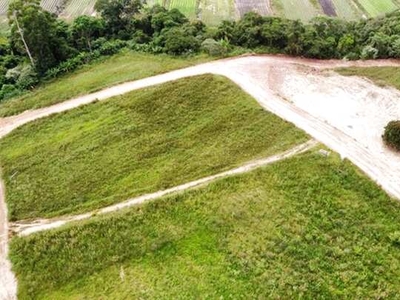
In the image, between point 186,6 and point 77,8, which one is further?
point 186,6

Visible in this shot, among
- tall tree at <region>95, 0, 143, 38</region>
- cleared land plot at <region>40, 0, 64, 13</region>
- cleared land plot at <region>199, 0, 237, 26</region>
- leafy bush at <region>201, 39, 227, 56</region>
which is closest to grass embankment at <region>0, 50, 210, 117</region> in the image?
leafy bush at <region>201, 39, 227, 56</region>

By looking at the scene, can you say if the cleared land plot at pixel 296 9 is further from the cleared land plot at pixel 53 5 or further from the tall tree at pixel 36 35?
the tall tree at pixel 36 35

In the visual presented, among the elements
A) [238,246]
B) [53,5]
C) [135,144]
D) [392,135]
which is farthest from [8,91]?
[392,135]

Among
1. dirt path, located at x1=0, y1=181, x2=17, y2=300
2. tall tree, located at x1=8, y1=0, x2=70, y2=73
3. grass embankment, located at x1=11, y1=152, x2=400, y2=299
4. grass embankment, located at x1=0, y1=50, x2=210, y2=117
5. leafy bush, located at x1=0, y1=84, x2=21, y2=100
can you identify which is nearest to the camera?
grass embankment, located at x1=11, y1=152, x2=400, y2=299

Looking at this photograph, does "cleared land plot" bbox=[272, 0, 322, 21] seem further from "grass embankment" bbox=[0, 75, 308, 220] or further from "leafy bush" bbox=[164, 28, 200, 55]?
"grass embankment" bbox=[0, 75, 308, 220]

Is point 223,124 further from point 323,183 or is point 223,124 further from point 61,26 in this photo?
point 61,26

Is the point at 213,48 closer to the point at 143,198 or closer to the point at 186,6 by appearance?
the point at 143,198
